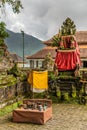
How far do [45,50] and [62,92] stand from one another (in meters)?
28.7

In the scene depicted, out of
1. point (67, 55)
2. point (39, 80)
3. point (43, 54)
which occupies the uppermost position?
point (43, 54)

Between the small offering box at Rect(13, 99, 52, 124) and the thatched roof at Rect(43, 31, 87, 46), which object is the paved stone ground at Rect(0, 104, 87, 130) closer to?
the small offering box at Rect(13, 99, 52, 124)

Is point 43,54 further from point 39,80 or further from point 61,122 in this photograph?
point 61,122

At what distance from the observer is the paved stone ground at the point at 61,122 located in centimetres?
1501

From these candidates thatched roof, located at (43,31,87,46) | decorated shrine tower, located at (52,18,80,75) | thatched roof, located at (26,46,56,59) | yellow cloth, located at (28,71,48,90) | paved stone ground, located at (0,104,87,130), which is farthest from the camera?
thatched roof, located at (43,31,87,46)

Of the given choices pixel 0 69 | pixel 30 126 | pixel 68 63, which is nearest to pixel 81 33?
pixel 0 69

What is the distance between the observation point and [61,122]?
53.1 ft

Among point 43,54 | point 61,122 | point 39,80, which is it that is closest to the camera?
point 61,122

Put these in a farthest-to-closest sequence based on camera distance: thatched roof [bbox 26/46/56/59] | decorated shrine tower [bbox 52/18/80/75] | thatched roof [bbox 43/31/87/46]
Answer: thatched roof [bbox 43/31/87/46] < thatched roof [bbox 26/46/56/59] < decorated shrine tower [bbox 52/18/80/75]

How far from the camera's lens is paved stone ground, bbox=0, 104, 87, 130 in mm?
15009

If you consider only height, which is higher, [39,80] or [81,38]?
[81,38]

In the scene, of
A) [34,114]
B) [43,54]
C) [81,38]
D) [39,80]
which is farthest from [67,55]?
[81,38]

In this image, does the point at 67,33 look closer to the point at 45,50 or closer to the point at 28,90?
the point at 28,90

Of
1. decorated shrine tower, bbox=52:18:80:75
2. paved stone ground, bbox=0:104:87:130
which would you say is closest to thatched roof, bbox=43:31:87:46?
decorated shrine tower, bbox=52:18:80:75
